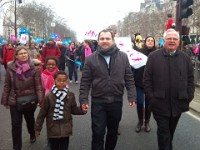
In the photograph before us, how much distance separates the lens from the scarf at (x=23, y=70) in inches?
187

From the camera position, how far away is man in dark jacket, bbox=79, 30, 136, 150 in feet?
14.1

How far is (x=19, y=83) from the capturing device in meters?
4.77

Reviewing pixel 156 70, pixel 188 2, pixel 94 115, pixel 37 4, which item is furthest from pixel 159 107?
pixel 37 4

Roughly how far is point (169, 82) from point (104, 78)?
85cm

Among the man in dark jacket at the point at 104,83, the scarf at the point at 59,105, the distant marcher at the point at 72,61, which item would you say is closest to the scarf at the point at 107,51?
the man in dark jacket at the point at 104,83

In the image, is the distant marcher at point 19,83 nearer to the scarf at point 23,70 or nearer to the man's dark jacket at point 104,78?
the scarf at point 23,70

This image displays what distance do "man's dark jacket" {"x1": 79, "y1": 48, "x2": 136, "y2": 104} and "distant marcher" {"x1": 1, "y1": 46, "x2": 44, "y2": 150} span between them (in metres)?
0.86

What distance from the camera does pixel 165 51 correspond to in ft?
14.7

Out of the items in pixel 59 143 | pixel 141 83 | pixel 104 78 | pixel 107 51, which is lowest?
pixel 59 143

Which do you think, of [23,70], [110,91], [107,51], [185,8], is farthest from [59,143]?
[185,8]

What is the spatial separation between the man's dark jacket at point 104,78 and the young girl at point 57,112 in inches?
8.4

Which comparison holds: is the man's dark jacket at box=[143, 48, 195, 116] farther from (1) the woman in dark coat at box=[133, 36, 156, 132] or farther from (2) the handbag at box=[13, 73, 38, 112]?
(2) the handbag at box=[13, 73, 38, 112]

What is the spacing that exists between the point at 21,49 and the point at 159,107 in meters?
2.07

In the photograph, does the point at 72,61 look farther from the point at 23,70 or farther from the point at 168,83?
the point at 168,83
